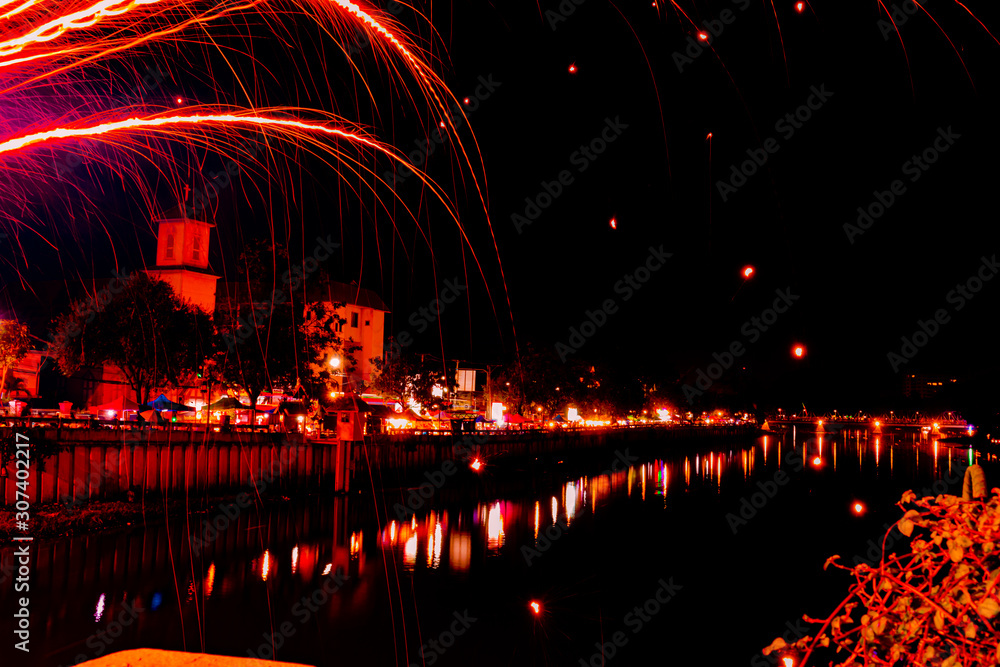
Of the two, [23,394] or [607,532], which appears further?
[23,394]

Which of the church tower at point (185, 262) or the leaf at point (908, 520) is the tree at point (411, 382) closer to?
the church tower at point (185, 262)

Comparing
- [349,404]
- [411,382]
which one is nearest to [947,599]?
[349,404]

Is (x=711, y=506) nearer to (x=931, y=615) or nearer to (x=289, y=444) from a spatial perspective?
(x=289, y=444)

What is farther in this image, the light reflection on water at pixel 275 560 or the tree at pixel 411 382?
the tree at pixel 411 382

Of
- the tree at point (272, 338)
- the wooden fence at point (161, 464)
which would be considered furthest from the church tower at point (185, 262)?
the wooden fence at point (161, 464)

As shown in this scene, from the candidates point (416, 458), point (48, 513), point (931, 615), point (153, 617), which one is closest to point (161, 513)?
point (48, 513)

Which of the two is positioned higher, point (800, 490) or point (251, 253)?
point (251, 253)

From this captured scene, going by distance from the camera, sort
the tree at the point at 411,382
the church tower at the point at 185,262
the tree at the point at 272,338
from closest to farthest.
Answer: the tree at the point at 272,338 → the church tower at the point at 185,262 → the tree at the point at 411,382

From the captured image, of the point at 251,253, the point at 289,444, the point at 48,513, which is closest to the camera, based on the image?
the point at 48,513

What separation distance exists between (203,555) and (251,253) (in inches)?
786

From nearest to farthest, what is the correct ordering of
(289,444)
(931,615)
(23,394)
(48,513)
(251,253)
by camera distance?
(931,615), (48,513), (289,444), (251,253), (23,394)

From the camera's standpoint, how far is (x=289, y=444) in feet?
108

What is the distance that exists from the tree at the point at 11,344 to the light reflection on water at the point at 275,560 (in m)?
23.3

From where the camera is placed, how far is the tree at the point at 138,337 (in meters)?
41.2
